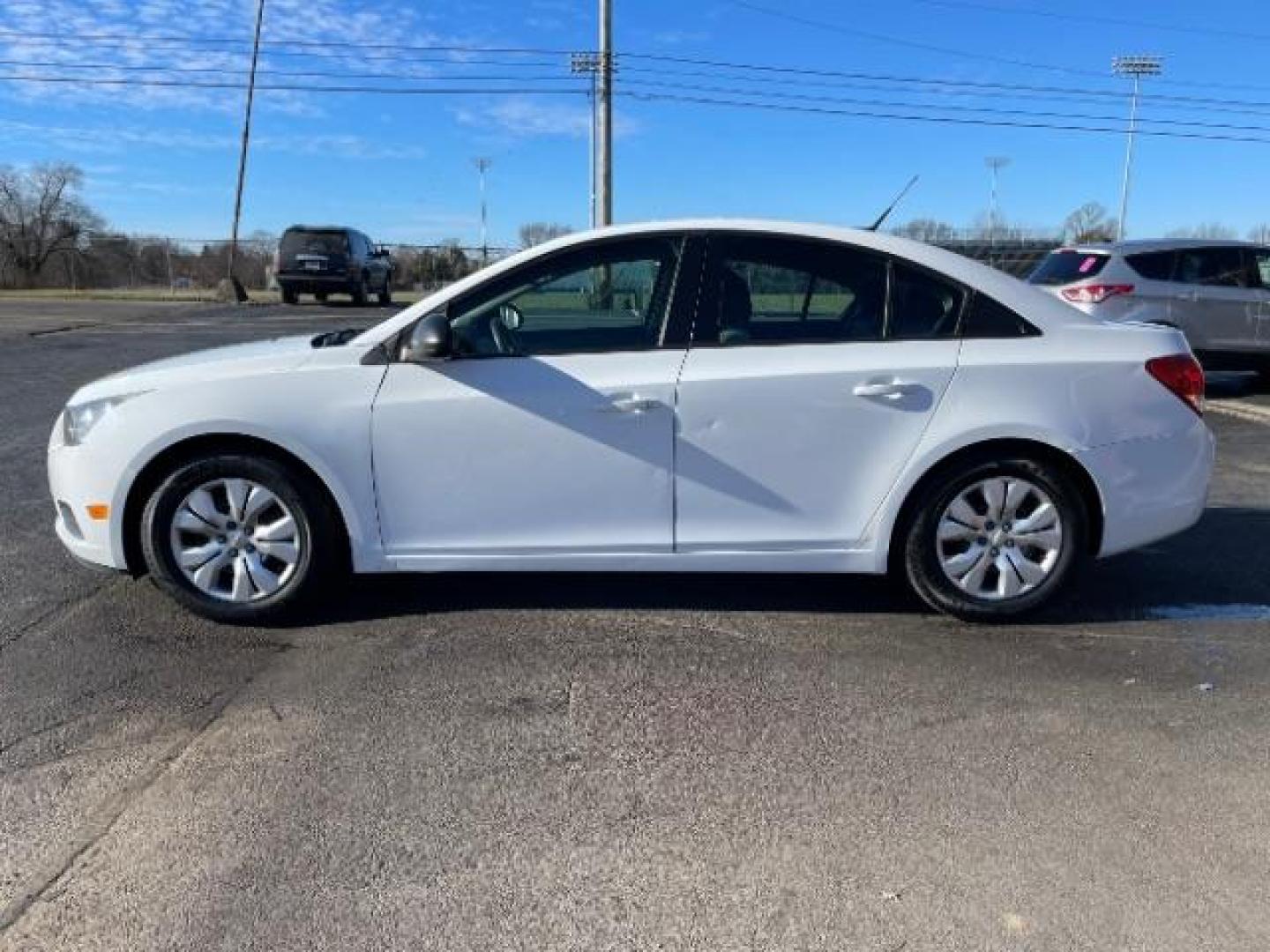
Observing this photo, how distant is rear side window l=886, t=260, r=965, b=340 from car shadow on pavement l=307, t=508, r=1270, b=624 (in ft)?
4.04

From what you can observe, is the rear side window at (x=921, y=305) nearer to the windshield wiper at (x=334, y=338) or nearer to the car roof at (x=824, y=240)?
the car roof at (x=824, y=240)

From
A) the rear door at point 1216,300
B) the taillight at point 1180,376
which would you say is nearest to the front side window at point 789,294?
the taillight at point 1180,376

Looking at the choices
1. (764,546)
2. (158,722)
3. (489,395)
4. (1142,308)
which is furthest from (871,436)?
(1142,308)

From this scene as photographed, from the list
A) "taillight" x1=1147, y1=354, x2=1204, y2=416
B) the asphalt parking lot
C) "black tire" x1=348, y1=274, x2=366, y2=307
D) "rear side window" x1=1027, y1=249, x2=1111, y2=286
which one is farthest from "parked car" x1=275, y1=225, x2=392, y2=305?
"taillight" x1=1147, y1=354, x2=1204, y2=416

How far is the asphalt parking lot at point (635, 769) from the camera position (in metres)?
2.52

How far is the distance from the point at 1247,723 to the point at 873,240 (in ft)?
7.54

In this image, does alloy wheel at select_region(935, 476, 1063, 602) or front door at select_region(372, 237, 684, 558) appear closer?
front door at select_region(372, 237, 684, 558)

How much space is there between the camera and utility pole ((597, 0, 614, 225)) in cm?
2944

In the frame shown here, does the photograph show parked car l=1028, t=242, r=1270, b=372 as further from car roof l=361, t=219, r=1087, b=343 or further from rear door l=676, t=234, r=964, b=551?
rear door l=676, t=234, r=964, b=551

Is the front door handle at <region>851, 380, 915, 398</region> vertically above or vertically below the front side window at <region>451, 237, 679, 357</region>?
below

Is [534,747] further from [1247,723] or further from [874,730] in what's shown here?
[1247,723]

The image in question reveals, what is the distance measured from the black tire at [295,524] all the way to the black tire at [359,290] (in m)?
26.5

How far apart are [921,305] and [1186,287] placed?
806 centimetres

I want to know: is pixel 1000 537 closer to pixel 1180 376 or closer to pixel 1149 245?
pixel 1180 376
